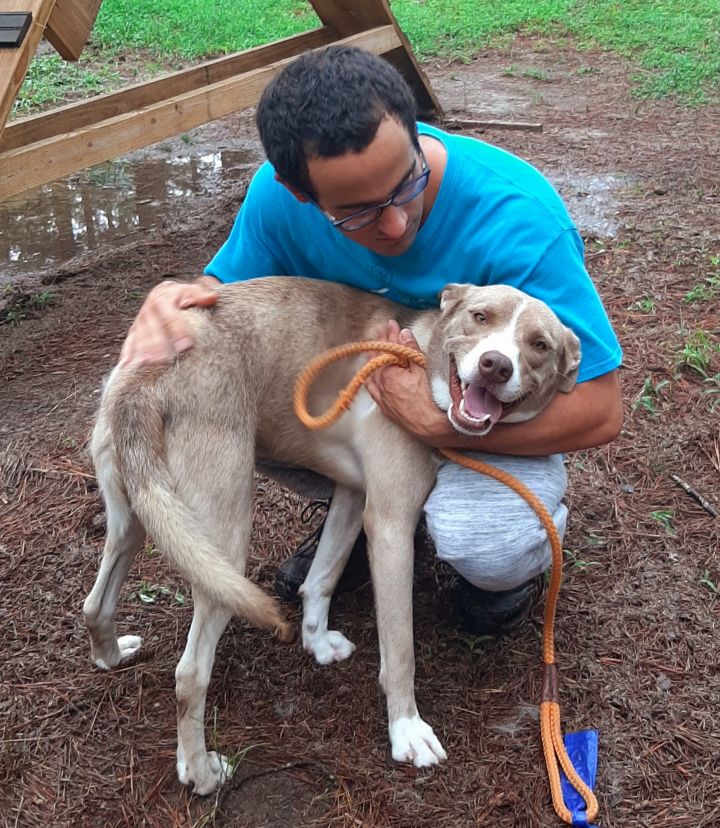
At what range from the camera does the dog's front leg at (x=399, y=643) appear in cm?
268

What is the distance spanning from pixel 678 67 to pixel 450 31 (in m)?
3.94

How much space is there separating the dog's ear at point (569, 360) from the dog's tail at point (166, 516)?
3.71 ft

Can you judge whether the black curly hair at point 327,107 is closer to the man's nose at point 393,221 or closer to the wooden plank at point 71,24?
the man's nose at point 393,221

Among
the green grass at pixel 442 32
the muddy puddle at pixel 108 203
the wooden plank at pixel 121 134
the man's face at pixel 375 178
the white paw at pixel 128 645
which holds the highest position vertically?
the man's face at pixel 375 178

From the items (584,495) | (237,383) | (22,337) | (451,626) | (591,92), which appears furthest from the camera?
(591,92)

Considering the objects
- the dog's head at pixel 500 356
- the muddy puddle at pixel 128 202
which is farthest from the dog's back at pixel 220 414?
the muddy puddle at pixel 128 202

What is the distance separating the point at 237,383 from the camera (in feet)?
8.83

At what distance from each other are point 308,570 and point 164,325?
4.00 feet

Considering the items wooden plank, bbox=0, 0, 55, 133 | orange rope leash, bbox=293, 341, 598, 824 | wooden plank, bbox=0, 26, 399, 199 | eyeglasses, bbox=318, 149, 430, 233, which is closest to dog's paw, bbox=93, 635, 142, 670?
orange rope leash, bbox=293, 341, 598, 824

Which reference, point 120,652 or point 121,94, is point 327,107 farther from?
point 121,94

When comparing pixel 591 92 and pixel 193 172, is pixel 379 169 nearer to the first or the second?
pixel 193 172

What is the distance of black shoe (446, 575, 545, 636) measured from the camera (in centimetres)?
301

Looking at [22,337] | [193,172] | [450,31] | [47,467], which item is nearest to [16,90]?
[22,337]

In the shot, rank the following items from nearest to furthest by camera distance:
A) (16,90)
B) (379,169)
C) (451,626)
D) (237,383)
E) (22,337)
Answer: (379,169) → (237,383) → (451,626) → (16,90) → (22,337)
